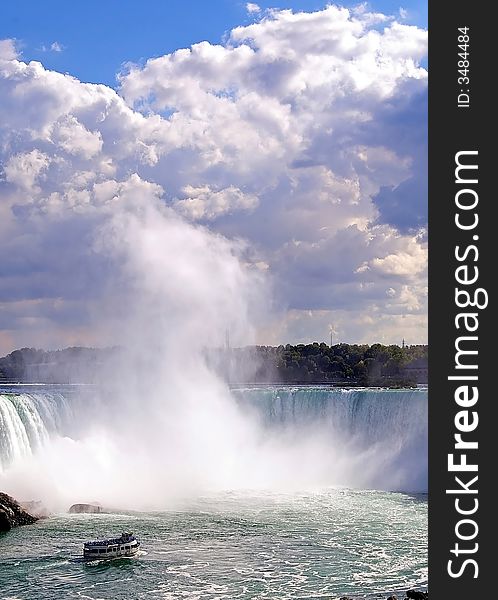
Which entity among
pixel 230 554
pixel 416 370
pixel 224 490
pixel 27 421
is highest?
pixel 416 370

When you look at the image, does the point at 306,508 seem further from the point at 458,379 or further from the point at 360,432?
the point at 458,379

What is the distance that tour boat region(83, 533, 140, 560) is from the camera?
20792 millimetres

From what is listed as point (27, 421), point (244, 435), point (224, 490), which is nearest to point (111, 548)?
point (224, 490)

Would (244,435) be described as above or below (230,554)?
above

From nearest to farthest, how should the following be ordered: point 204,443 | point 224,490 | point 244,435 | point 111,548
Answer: point 111,548
point 224,490
point 204,443
point 244,435

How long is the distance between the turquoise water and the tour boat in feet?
0.64

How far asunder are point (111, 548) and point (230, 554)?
2.86 m

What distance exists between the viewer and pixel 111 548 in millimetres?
20844

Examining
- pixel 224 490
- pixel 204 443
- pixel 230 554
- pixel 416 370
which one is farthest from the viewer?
pixel 416 370

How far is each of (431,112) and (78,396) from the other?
3065 centimetres

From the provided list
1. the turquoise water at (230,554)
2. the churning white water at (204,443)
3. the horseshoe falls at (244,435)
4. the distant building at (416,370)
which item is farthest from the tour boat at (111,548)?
the distant building at (416,370)

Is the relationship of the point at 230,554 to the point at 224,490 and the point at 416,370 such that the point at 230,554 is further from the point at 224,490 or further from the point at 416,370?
the point at 416,370

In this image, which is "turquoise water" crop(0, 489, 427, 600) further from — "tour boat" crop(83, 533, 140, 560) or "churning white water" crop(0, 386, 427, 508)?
"churning white water" crop(0, 386, 427, 508)

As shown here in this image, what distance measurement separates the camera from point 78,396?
126 feet
